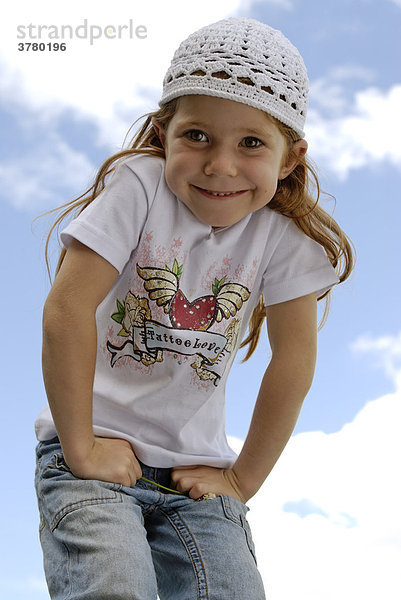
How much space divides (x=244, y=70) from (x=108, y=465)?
0.97 metres

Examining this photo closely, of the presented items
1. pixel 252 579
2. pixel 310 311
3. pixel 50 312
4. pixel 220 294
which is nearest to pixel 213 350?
Answer: pixel 220 294

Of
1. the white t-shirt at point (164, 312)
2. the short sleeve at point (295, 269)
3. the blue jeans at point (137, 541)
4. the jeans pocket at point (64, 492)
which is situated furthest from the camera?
the short sleeve at point (295, 269)

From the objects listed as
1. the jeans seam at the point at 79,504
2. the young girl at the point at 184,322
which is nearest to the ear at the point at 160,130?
the young girl at the point at 184,322

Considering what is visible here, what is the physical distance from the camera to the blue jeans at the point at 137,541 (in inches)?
67.2

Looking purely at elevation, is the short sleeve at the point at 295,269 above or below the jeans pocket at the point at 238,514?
above

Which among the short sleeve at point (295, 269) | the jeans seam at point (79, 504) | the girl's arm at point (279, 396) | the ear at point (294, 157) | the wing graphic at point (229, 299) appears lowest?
the jeans seam at point (79, 504)

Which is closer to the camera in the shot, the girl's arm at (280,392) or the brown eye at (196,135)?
the brown eye at (196,135)

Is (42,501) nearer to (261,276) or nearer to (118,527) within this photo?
(118,527)

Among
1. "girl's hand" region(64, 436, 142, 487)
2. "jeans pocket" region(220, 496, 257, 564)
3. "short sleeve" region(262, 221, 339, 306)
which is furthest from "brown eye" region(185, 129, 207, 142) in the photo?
"jeans pocket" region(220, 496, 257, 564)

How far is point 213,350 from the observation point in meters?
2.02

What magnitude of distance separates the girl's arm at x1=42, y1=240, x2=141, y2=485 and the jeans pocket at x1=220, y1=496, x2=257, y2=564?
257 mm

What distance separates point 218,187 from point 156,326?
37 cm

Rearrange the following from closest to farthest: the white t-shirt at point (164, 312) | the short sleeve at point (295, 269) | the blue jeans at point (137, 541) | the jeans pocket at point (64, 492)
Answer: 1. the blue jeans at point (137, 541)
2. the jeans pocket at point (64, 492)
3. the white t-shirt at point (164, 312)
4. the short sleeve at point (295, 269)

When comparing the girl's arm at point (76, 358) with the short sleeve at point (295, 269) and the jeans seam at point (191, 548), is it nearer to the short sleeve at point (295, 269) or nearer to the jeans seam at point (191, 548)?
the jeans seam at point (191, 548)
